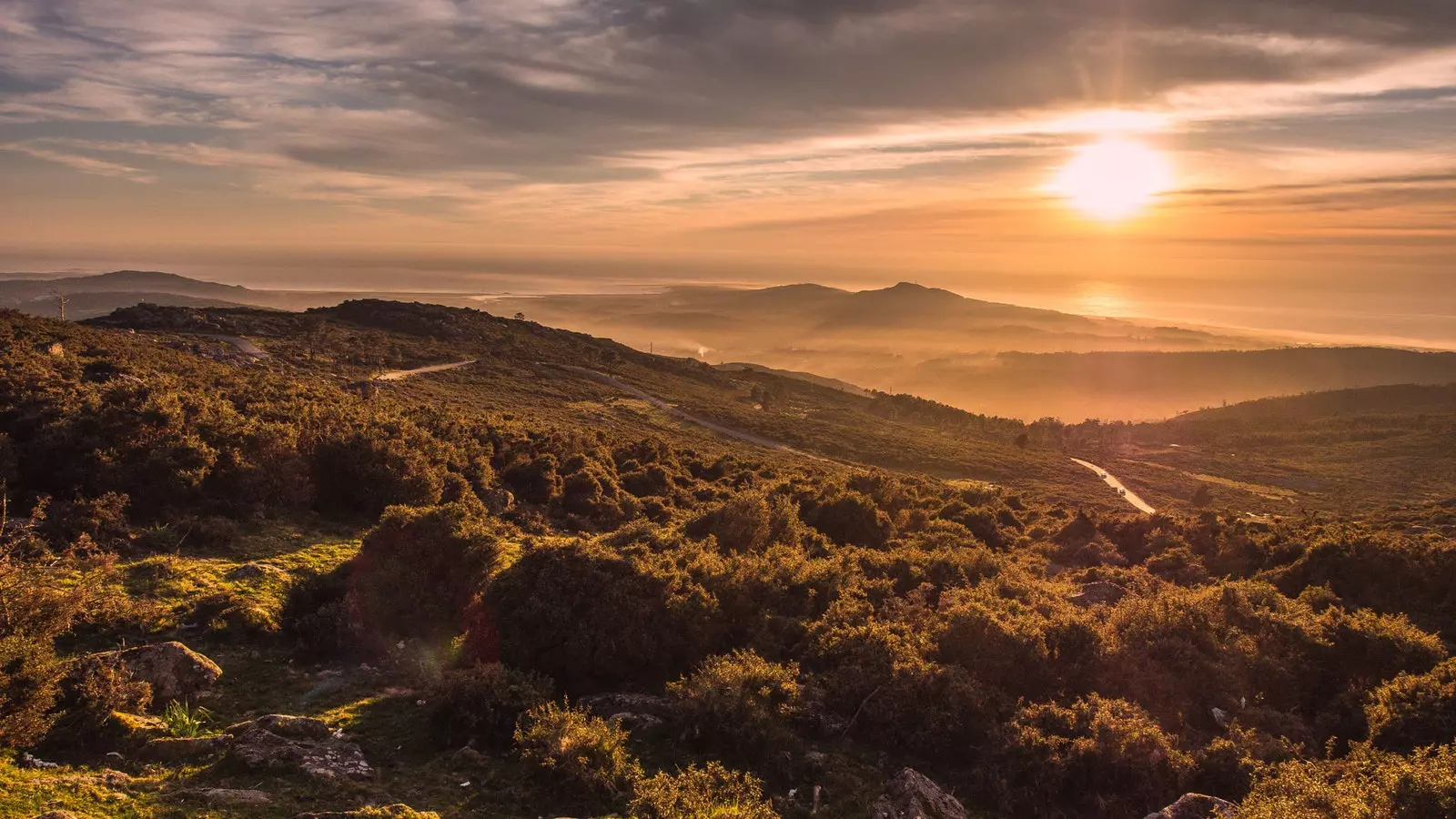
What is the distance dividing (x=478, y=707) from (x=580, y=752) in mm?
2048

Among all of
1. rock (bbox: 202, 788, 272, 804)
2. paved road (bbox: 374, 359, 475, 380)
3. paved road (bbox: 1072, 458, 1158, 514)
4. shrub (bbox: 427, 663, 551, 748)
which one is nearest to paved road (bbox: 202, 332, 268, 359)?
paved road (bbox: 374, 359, 475, 380)

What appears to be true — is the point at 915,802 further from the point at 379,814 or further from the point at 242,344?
the point at 242,344

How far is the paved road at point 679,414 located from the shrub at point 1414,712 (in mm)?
53873

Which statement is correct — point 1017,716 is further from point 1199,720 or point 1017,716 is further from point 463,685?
point 463,685

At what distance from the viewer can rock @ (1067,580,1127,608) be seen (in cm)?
1839

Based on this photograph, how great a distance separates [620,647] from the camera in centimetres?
1271

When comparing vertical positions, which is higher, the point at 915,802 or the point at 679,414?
the point at 679,414

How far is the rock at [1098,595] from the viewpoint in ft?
60.3

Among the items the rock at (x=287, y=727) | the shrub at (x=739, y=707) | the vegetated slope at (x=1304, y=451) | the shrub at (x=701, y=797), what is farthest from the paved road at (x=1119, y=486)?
→ the rock at (x=287, y=727)

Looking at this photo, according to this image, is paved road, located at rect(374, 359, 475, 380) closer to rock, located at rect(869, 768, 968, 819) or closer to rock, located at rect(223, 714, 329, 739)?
rock, located at rect(223, 714, 329, 739)

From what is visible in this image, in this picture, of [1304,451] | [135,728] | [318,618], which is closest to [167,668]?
[135,728]

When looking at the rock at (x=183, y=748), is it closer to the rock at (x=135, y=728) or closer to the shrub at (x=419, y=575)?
the rock at (x=135, y=728)

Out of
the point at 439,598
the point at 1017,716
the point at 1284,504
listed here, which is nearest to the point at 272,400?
the point at 439,598

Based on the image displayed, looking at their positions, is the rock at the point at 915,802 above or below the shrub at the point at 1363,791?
below
